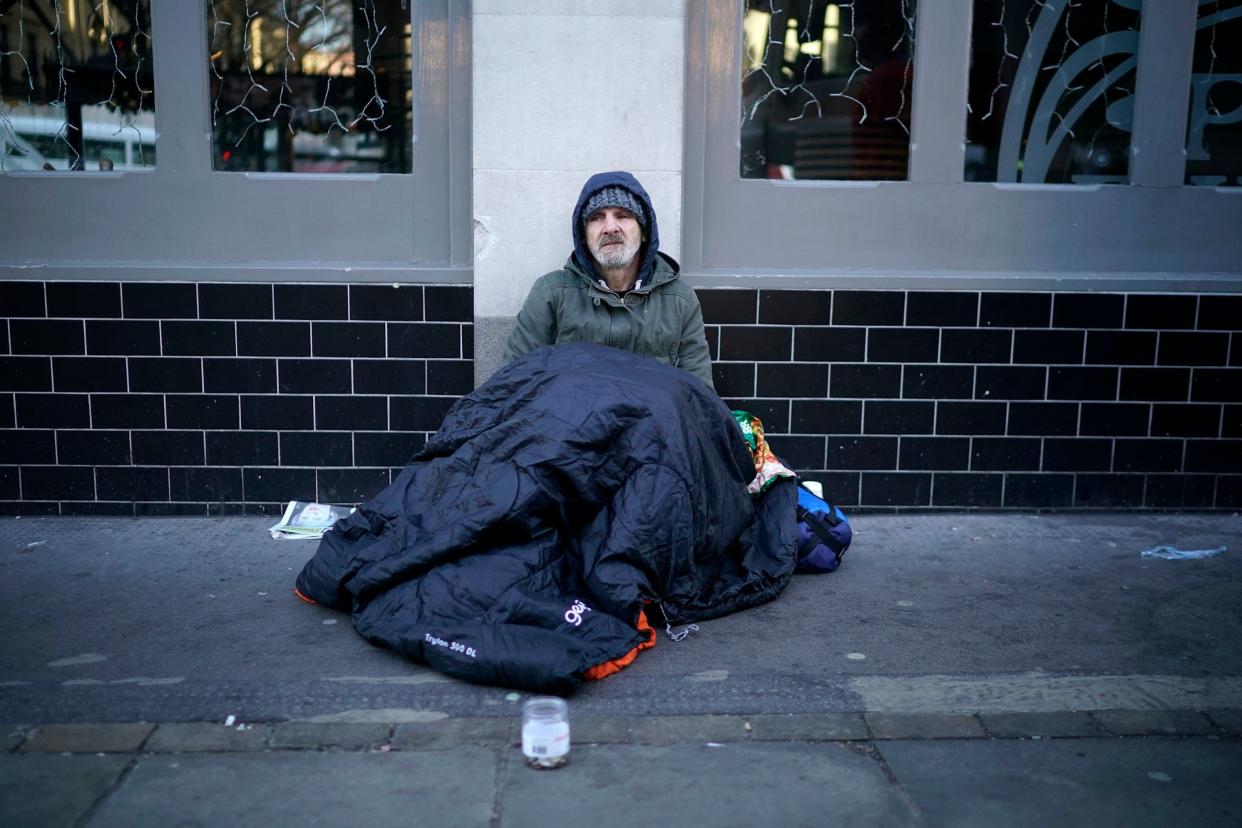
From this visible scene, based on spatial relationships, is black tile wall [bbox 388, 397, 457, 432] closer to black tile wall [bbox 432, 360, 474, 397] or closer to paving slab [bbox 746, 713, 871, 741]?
black tile wall [bbox 432, 360, 474, 397]

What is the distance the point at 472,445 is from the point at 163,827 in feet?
5.22

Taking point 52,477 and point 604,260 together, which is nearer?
point 604,260

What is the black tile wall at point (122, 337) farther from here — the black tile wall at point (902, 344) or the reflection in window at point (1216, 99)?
the reflection in window at point (1216, 99)

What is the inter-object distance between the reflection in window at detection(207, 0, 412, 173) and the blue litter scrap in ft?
11.3

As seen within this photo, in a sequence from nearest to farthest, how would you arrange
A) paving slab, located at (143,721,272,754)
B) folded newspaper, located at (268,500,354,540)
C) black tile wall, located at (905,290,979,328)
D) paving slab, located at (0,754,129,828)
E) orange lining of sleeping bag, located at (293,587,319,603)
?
paving slab, located at (0,754,129,828) < paving slab, located at (143,721,272,754) < orange lining of sleeping bag, located at (293,587,319,603) < folded newspaper, located at (268,500,354,540) < black tile wall, located at (905,290,979,328)

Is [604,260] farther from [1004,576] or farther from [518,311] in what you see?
[1004,576]

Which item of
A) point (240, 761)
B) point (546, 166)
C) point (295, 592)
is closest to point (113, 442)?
point (295, 592)

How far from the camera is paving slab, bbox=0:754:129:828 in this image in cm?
268

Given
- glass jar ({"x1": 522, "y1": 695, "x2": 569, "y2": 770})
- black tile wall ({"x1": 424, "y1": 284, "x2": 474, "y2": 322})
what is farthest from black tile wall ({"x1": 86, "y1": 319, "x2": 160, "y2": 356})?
glass jar ({"x1": 522, "y1": 695, "x2": 569, "y2": 770})

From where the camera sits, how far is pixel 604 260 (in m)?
4.50

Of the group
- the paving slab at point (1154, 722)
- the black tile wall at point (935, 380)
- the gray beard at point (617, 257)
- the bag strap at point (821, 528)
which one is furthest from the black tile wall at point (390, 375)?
the paving slab at point (1154, 722)

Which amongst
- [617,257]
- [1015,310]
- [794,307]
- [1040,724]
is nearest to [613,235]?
[617,257]

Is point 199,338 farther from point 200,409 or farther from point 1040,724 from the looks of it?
point 1040,724

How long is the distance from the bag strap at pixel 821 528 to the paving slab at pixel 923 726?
4.00 ft
